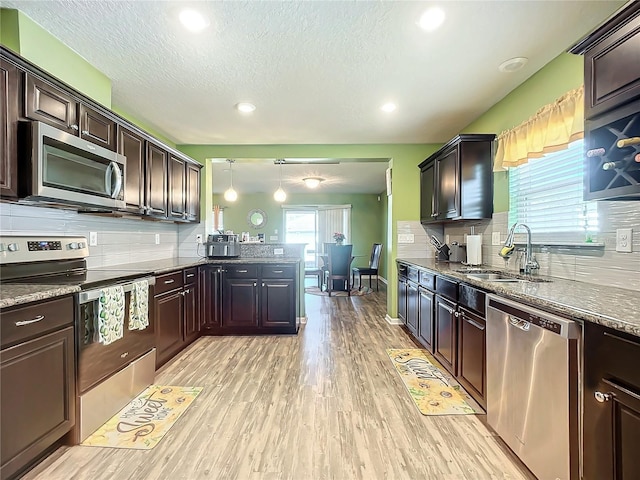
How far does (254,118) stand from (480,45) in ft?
7.01

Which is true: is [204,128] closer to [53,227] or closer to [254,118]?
[254,118]

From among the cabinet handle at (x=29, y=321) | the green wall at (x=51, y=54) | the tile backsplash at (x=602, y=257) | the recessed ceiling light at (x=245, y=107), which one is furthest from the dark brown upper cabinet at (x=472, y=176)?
the cabinet handle at (x=29, y=321)

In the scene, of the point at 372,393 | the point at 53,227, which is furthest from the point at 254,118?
the point at 372,393

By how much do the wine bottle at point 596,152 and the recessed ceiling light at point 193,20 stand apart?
2.17 m

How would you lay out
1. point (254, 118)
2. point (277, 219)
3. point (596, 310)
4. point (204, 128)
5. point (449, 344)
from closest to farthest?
point (596, 310), point (449, 344), point (254, 118), point (204, 128), point (277, 219)

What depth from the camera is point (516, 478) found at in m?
1.50

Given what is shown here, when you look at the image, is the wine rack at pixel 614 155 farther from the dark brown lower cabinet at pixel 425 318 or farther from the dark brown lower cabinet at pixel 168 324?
the dark brown lower cabinet at pixel 168 324

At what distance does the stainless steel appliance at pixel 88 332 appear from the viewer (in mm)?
1739

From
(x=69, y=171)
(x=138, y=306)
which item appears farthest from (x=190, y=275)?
(x=69, y=171)

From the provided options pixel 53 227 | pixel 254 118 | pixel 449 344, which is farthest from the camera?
pixel 254 118

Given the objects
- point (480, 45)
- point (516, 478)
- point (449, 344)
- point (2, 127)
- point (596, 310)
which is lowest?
point (516, 478)

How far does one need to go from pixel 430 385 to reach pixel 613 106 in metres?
2.09

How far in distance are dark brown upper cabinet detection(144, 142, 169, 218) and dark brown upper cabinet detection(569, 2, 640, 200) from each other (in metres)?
3.18

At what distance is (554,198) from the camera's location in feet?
7.41
